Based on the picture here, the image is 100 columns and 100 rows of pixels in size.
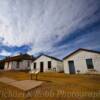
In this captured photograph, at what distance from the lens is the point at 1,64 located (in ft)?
104

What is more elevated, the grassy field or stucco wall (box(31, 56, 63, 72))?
stucco wall (box(31, 56, 63, 72))

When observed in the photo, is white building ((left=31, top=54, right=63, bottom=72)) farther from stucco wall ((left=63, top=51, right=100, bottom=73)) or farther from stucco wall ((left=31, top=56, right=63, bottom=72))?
stucco wall ((left=63, top=51, right=100, bottom=73))

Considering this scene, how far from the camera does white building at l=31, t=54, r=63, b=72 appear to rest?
18.6m

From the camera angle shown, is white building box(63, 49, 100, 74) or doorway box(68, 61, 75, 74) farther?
doorway box(68, 61, 75, 74)

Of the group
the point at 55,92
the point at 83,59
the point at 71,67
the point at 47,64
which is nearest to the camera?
the point at 55,92

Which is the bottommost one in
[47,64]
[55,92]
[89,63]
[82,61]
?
[55,92]

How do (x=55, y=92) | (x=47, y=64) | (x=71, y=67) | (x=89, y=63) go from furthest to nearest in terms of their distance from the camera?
(x=47, y=64), (x=71, y=67), (x=89, y=63), (x=55, y=92)

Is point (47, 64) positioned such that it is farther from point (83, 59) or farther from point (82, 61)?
point (83, 59)

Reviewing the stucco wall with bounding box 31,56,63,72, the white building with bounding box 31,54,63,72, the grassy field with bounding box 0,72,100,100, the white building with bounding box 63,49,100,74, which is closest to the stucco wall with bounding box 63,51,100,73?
the white building with bounding box 63,49,100,74

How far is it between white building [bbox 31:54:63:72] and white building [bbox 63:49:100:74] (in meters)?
3.62

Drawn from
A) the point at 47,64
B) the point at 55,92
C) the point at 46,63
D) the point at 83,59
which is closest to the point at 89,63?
the point at 83,59

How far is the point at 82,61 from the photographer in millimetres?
13516

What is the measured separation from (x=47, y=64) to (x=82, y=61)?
335 inches

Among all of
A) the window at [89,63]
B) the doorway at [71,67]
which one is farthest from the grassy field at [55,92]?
the doorway at [71,67]
